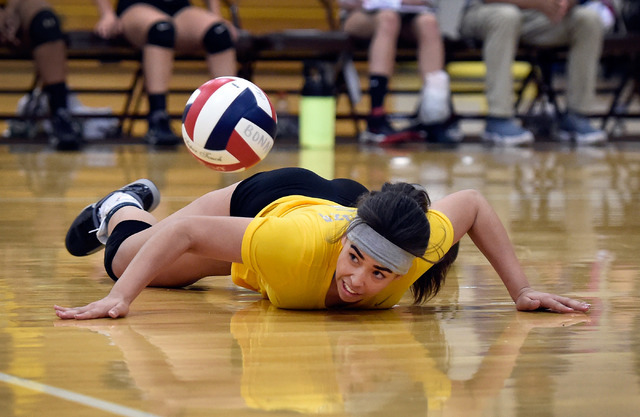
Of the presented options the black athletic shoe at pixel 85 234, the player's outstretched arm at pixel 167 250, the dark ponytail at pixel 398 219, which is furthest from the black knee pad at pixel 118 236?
the dark ponytail at pixel 398 219

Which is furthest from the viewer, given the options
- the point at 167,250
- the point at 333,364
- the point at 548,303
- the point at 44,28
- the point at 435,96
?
the point at 435,96

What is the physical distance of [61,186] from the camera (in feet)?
14.8

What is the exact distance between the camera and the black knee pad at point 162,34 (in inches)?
246

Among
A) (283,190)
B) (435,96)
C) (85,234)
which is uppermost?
(283,190)

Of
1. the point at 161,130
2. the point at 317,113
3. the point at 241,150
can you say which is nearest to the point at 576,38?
the point at 317,113

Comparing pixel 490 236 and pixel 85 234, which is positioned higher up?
pixel 490 236

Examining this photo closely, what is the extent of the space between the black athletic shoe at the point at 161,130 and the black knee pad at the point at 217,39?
54 cm

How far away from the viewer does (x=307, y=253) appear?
2150 mm

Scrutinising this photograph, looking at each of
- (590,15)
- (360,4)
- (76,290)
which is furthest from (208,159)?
(590,15)

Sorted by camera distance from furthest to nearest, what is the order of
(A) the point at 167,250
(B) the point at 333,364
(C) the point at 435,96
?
1. (C) the point at 435,96
2. (A) the point at 167,250
3. (B) the point at 333,364

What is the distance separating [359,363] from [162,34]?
4789 mm

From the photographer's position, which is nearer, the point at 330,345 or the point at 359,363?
the point at 359,363

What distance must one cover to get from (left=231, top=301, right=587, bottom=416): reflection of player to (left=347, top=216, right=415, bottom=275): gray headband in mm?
161

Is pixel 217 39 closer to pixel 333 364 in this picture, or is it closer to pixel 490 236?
pixel 490 236
